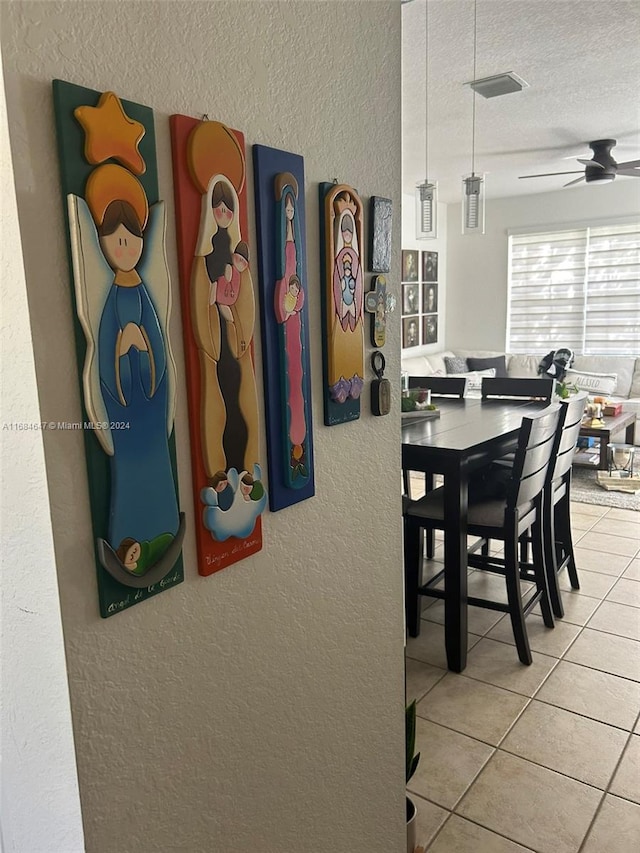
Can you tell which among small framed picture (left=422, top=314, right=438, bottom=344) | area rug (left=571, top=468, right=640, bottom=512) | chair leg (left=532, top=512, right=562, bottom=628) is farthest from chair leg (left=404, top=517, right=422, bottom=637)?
small framed picture (left=422, top=314, right=438, bottom=344)

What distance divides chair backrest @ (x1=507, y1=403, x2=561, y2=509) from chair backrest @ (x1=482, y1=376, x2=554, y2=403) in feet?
3.43

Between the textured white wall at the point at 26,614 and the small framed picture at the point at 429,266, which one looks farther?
the small framed picture at the point at 429,266

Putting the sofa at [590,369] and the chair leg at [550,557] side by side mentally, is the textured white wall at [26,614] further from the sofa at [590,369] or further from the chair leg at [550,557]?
the sofa at [590,369]

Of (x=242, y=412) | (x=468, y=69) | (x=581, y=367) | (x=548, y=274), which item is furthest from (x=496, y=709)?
(x=548, y=274)

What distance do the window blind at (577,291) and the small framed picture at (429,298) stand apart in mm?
840

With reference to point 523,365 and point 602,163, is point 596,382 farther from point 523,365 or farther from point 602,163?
point 602,163

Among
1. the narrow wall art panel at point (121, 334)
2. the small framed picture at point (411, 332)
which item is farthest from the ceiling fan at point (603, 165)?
the narrow wall art panel at point (121, 334)

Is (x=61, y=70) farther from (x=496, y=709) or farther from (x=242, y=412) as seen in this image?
(x=496, y=709)

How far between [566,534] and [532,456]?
37.5 inches

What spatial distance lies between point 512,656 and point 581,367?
15.6 feet

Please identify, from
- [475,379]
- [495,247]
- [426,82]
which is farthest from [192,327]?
[495,247]

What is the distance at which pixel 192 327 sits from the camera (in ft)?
2.86

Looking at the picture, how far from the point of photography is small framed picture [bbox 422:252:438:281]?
7.24 metres

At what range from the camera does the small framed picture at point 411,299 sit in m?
6.98
